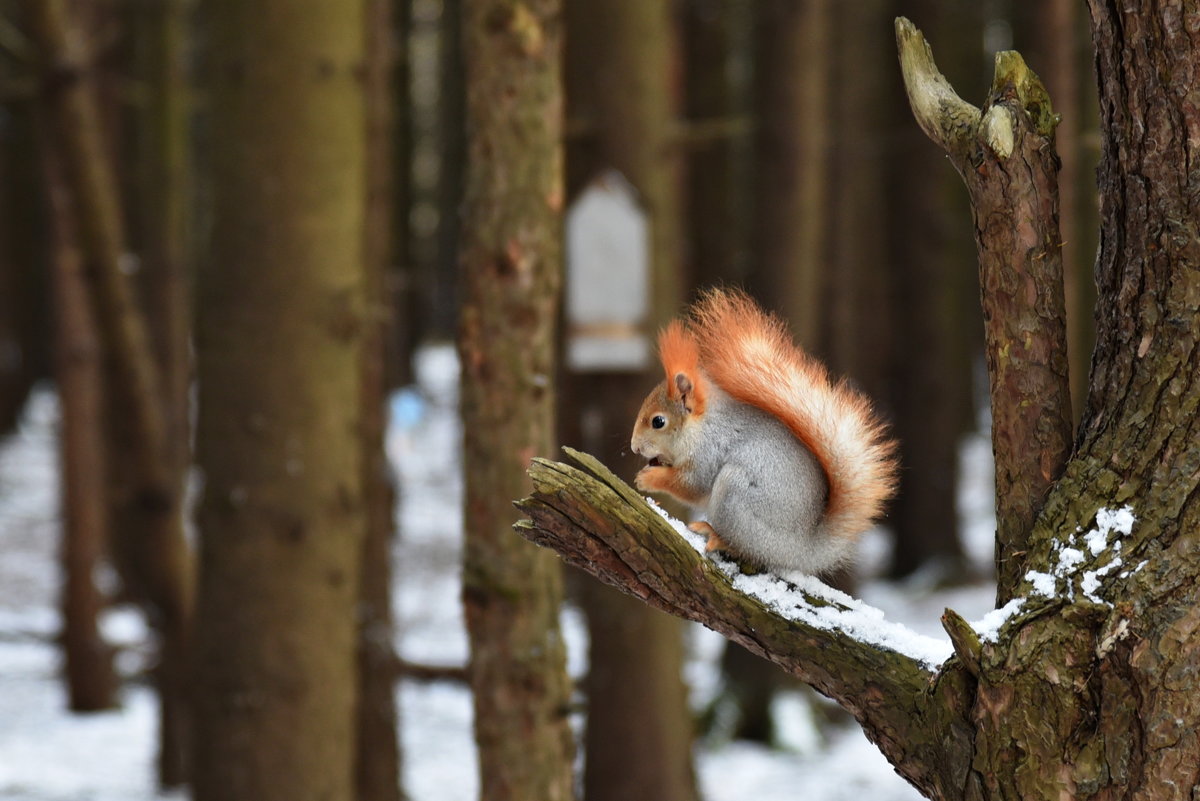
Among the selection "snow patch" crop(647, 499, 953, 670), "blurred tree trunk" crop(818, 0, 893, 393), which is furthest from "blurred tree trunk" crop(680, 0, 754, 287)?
"snow patch" crop(647, 499, 953, 670)

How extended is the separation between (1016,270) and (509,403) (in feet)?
4.72

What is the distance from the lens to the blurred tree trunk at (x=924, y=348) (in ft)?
31.0

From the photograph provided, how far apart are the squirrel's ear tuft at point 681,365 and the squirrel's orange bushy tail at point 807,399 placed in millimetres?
36

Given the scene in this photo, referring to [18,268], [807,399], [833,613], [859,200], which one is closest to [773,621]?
[833,613]

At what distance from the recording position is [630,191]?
4.85 meters

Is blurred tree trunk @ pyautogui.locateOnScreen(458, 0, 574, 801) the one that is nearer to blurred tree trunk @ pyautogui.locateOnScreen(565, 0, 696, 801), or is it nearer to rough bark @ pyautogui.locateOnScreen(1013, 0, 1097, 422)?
blurred tree trunk @ pyautogui.locateOnScreen(565, 0, 696, 801)

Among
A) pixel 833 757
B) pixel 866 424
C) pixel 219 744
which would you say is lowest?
pixel 833 757

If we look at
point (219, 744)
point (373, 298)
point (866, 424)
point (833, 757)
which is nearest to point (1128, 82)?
point (866, 424)

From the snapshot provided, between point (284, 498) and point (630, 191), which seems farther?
point (630, 191)

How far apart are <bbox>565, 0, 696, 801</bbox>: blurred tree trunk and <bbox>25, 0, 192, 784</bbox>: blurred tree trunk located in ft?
6.46

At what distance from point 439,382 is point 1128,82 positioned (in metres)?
20.1

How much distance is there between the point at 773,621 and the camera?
5.88 ft

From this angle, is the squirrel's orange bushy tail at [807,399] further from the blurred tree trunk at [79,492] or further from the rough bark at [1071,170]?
the blurred tree trunk at [79,492]

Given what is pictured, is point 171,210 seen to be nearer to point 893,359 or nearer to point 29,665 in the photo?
point 29,665
